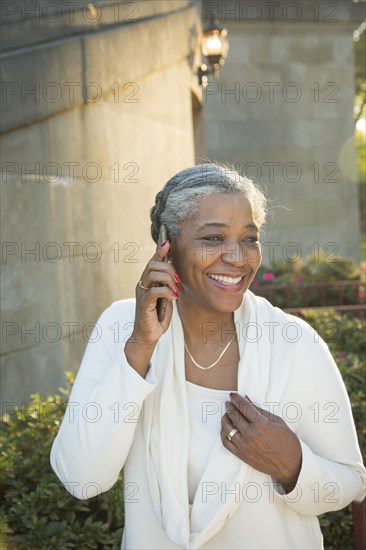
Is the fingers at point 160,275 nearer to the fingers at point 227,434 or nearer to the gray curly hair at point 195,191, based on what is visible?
the gray curly hair at point 195,191

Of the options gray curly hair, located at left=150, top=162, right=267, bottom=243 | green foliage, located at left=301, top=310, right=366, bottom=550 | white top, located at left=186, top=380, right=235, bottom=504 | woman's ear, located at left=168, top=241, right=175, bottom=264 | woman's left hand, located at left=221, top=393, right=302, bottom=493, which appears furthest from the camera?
green foliage, located at left=301, top=310, right=366, bottom=550

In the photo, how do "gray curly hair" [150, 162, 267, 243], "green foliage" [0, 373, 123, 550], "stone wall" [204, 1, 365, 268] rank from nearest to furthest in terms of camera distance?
"gray curly hair" [150, 162, 267, 243], "green foliage" [0, 373, 123, 550], "stone wall" [204, 1, 365, 268]

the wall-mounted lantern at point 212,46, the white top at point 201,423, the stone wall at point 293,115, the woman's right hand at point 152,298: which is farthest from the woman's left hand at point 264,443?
the stone wall at point 293,115

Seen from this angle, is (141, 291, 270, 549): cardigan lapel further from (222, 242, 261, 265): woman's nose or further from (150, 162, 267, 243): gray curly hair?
(150, 162, 267, 243): gray curly hair

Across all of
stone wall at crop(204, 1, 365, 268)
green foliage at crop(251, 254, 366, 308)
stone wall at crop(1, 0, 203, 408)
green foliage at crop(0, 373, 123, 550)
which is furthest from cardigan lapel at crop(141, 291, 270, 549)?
stone wall at crop(204, 1, 365, 268)

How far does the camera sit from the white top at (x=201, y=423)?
2734 mm

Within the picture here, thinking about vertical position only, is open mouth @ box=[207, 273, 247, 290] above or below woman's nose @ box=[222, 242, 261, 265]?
below

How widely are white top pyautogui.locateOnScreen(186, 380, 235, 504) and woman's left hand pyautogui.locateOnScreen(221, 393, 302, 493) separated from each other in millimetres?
106

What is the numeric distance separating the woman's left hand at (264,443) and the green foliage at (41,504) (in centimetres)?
119

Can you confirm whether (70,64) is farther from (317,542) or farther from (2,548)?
(317,542)

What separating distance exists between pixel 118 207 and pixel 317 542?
404 centimetres

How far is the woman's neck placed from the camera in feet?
9.91

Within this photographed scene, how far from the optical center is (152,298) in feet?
8.70

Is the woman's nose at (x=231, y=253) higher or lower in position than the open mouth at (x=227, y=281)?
higher
